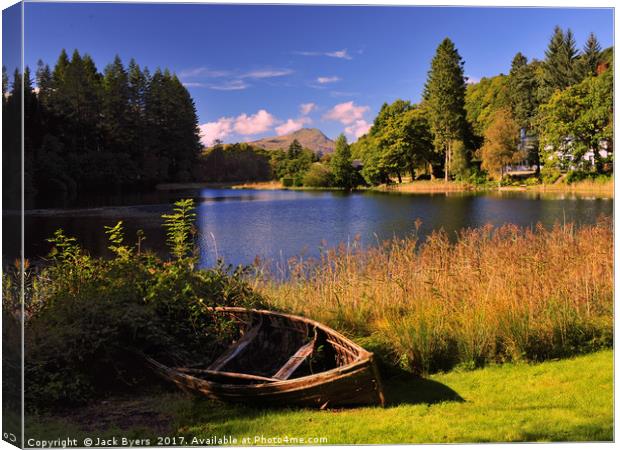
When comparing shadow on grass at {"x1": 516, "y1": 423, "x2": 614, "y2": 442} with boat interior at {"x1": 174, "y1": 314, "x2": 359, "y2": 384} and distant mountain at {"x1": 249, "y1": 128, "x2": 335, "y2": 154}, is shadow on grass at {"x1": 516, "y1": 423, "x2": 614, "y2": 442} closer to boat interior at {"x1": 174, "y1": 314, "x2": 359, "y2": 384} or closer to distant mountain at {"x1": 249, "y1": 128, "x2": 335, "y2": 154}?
boat interior at {"x1": 174, "y1": 314, "x2": 359, "y2": 384}

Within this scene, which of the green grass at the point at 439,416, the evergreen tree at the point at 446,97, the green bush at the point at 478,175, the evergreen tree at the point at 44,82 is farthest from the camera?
the green bush at the point at 478,175

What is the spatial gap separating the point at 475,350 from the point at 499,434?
0.89 metres

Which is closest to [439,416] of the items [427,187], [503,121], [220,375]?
[220,375]

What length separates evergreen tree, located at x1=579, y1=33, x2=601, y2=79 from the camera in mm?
4805

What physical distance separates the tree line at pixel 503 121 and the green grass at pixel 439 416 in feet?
7.30

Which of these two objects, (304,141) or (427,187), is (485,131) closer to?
(427,187)

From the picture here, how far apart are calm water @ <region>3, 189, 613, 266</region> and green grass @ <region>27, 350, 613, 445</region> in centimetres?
152

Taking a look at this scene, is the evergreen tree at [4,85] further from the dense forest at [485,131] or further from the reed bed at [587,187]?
the reed bed at [587,187]

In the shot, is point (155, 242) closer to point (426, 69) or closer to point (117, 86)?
point (117, 86)

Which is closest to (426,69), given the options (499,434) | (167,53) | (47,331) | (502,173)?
(502,173)

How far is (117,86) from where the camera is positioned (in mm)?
4957

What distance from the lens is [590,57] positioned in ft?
16.1

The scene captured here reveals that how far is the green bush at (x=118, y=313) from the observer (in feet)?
14.2

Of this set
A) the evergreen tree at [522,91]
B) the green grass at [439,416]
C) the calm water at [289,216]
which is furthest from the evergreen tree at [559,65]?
the green grass at [439,416]
